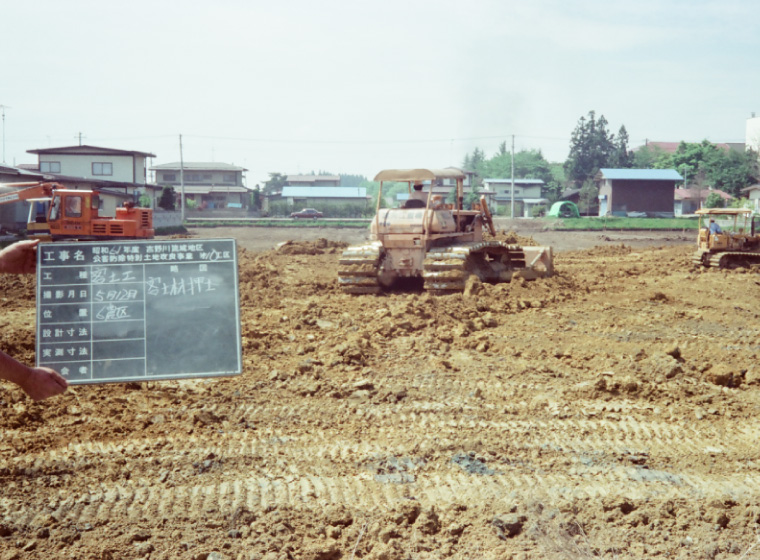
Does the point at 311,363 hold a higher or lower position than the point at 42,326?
lower

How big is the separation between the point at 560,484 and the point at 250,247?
29.8 meters

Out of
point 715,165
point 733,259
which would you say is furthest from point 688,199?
point 733,259

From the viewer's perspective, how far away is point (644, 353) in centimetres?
991

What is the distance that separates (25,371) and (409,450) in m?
3.32

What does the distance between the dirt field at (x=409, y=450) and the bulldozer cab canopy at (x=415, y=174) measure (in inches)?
163

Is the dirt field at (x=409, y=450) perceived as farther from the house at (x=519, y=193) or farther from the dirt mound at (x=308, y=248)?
the house at (x=519, y=193)

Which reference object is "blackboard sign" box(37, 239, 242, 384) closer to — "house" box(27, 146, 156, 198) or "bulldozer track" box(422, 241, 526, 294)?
"bulldozer track" box(422, 241, 526, 294)

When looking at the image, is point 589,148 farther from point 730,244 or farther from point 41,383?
point 41,383

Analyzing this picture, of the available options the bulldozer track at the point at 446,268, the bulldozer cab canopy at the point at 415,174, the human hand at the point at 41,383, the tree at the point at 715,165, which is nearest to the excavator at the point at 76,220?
the bulldozer cab canopy at the point at 415,174

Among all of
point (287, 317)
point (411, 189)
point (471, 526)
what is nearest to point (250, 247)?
point (411, 189)

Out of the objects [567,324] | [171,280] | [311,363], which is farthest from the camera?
[567,324]

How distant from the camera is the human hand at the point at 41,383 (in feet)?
14.0

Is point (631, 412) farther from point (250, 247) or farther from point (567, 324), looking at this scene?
point (250, 247)

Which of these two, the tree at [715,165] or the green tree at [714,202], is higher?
the tree at [715,165]
